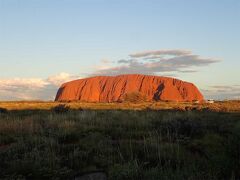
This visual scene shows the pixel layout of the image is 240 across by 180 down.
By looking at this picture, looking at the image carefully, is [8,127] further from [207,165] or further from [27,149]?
[207,165]

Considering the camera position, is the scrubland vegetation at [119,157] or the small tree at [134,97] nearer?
the scrubland vegetation at [119,157]

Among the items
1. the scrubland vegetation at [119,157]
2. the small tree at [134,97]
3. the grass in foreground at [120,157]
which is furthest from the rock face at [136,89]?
the grass in foreground at [120,157]

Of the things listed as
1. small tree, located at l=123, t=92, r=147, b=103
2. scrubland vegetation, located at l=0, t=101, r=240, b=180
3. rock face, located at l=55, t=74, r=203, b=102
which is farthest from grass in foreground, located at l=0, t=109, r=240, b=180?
rock face, located at l=55, t=74, r=203, b=102

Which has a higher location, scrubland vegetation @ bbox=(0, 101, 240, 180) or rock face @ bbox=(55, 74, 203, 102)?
rock face @ bbox=(55, 74, 203, 102)

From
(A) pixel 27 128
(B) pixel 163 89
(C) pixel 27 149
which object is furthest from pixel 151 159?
(B) pixel 163 89

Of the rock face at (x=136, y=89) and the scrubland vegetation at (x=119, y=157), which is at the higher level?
the rock face at (x=136, y=89)

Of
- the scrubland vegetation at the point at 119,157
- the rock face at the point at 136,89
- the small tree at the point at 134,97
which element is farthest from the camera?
the rock face at the point at 136,89

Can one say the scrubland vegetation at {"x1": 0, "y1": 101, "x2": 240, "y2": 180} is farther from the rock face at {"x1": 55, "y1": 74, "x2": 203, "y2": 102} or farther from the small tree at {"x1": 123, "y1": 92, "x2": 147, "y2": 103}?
the rock face at {"x1": 55, "y1": 74, "x2": 203, "y2": 102}

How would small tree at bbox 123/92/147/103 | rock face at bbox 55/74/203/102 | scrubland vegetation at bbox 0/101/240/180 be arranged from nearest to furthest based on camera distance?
scrubland vegetation at bbox 0/101/240/180 < small tree at bbox 123/92/147/103 < rock face at bbox 55/74/203/102

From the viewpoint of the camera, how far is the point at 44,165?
8578 millimetres

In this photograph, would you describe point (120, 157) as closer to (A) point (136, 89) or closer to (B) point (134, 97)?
(B) point (134, 97)

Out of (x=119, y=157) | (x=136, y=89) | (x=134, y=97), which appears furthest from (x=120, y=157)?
(x=136, y=89)

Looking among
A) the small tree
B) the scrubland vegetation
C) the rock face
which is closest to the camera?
the scrubland vegetation

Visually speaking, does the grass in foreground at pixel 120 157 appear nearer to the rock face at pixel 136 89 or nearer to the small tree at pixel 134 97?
the small tree at pixel 134 97
